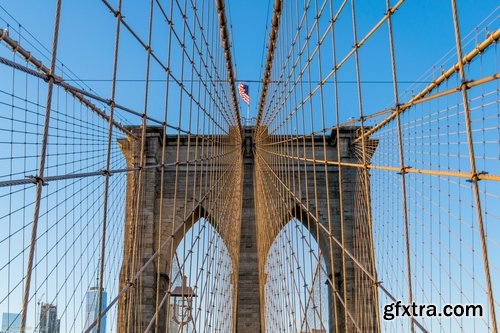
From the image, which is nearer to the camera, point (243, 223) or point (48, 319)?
point (48, 319)

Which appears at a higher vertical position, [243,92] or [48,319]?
[243,92]

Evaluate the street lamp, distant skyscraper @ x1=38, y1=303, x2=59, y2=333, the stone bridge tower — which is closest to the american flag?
the stone bridge tower

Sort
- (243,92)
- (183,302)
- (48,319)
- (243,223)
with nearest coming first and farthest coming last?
(183,302), (48,319), (243,223), (243,92)

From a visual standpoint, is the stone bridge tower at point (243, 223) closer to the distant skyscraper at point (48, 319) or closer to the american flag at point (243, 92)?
the american flag at point (243, 92)

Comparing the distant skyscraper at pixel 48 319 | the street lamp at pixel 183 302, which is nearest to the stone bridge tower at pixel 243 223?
the street lamp at pixel 183 302

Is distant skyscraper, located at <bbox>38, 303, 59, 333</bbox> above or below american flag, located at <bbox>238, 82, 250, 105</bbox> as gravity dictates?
below

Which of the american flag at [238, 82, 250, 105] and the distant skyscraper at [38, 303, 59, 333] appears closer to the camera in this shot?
the distant skyscraper at [38, 303, 59, 333]

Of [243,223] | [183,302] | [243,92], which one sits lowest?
[183,302]

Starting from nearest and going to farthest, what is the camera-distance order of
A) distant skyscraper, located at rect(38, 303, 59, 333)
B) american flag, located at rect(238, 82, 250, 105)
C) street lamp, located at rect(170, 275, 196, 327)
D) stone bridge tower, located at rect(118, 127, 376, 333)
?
distant skyscraper, located at rect(38, 303, 59, 333) → street lamp, located at rect(170, 275, 196, 327) → stone bridge tower, located at rect(118, 127, 376, 333) → american flag, located at rect(238, 82, 250, 105)

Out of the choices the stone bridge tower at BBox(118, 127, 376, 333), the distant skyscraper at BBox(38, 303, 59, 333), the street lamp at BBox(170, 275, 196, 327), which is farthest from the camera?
the stone bridge tower at BBox(118, 127, 376, 333)

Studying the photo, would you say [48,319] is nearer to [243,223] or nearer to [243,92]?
[243,223]

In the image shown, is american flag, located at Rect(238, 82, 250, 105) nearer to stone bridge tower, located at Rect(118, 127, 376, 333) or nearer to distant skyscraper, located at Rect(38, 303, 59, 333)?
stone bridge tower, located at Rect(118, 127, 376, 333)

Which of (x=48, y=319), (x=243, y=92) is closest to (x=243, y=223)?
(x=243, y=92)

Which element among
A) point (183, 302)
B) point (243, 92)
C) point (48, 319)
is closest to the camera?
point (183, 302)
